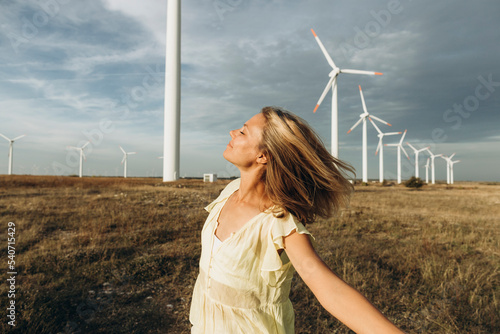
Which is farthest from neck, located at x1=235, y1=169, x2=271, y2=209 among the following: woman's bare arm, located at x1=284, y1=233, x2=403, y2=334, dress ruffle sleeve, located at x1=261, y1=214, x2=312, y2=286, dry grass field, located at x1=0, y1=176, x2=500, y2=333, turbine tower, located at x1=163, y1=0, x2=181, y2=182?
turbine tower, located at x1=163, y1=0, x2=181, y2=182

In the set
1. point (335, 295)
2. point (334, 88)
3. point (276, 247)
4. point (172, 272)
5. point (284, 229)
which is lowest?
point (172, 272)

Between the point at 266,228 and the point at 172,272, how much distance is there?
17.9 ft

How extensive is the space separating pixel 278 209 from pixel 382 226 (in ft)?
36.4

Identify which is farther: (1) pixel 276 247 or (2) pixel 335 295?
(1) pixel 276 247

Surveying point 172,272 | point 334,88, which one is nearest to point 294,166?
point 172,272

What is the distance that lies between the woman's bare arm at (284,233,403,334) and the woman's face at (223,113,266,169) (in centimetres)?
62

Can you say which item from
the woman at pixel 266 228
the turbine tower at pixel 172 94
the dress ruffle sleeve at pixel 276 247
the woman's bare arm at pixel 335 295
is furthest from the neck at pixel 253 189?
the turbine tower at pixel 172 94

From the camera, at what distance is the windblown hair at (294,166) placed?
5.81 feet

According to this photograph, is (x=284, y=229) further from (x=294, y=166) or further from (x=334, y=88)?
(x=334, y=88)

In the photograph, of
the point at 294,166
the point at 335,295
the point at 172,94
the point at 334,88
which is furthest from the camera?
the point at 334,88

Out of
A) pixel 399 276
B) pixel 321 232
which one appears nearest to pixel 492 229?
pixel 321 232

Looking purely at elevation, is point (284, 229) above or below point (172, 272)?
above

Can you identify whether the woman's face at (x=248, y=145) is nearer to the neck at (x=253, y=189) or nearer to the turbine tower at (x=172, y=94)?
the neck at (x=253, y=189)

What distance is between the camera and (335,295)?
1270 mm
